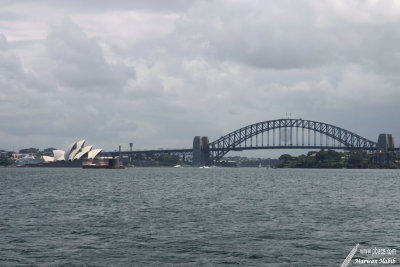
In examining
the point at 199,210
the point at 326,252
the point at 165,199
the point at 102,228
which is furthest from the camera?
the point at 165,199

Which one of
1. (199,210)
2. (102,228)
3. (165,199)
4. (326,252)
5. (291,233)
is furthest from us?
(165,199)

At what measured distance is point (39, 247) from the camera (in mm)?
26688

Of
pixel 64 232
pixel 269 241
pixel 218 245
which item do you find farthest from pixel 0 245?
pixel 269 241

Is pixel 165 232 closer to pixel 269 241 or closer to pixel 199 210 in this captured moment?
pixel 269 241

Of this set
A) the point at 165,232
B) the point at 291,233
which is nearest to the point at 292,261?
the point at 291,233

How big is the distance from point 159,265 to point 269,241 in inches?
297

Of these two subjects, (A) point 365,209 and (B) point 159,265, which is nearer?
(B) point 159,265

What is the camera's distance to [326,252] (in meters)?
25.4

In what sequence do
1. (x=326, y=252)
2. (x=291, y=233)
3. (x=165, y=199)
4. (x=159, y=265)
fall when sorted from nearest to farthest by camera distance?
(x=159, y=265) < (x=326, y=252) < (x=291, y=233) < (x=165, y=199)

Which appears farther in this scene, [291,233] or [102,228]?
[102,228]

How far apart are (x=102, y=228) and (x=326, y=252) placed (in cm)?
1370

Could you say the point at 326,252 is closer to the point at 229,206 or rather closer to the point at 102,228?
the point at 102,228

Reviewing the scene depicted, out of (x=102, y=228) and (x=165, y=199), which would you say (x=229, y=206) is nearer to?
(x=165, y=199)

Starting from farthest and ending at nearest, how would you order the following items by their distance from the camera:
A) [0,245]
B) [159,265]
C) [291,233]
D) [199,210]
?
[199,210] → [291,233] → [0,245] → [159,265]
